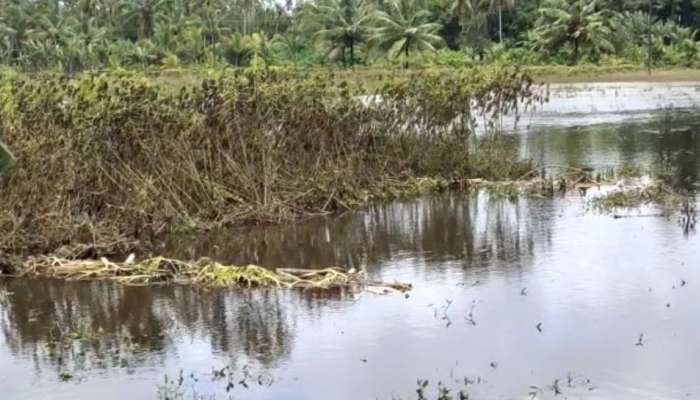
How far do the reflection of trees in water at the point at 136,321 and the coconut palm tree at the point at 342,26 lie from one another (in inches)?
1633

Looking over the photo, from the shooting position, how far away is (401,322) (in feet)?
27.0

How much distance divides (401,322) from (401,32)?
138ft

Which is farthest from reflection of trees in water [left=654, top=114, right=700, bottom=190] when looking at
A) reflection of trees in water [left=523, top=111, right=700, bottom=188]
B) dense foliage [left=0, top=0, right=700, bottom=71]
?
dense foliage [left=0, top=0, right=700, bottom=71]

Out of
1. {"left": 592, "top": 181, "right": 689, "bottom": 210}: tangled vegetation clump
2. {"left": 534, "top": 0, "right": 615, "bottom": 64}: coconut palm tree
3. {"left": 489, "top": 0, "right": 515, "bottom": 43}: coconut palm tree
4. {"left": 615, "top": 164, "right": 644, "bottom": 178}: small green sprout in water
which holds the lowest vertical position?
{"left": 592, "top": 181, "right": 689, "bottom": 210}: tangled vegetation clump

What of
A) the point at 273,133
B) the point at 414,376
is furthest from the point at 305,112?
the point at 414,376

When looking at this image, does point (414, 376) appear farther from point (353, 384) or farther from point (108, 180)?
point (108, 180)

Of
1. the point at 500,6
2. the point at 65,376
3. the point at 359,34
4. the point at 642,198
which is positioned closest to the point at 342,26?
the point at 359,34

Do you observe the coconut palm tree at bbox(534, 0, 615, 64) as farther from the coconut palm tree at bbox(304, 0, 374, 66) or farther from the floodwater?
the floodwater

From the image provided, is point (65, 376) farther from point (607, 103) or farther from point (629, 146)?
point (607, 103)

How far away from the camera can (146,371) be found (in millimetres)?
7258

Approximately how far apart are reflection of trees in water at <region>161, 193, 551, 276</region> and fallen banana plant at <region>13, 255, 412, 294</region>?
35.7 inches

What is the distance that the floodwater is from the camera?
6895 mm

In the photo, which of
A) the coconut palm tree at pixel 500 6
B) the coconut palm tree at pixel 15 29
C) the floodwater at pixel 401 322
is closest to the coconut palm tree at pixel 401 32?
the coconut palm tree at pixel 500 6

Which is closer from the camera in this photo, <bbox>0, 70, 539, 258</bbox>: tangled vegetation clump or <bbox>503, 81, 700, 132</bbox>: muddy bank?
<bbox>0, 70, 539, 258</bbox>: tangled vegetation clump
